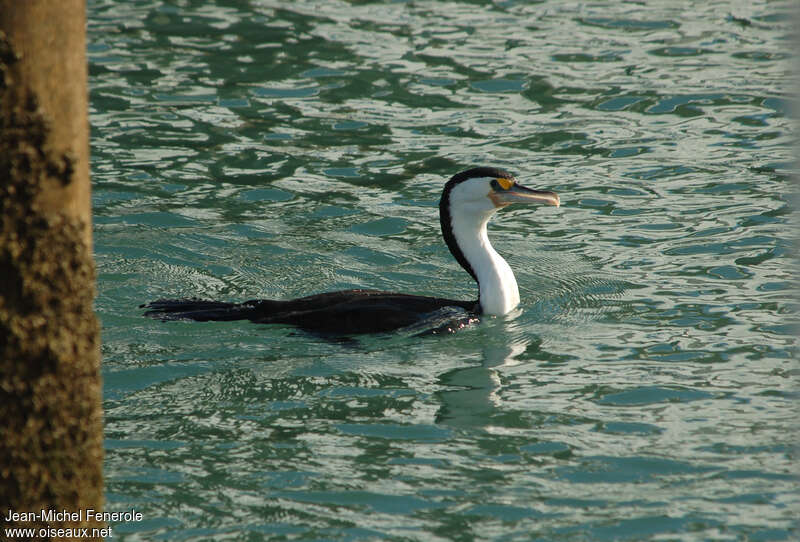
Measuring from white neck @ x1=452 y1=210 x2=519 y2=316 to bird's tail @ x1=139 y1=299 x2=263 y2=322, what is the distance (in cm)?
155

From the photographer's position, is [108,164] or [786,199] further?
[108,164]

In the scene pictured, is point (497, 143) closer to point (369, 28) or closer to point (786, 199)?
point (786, 199)

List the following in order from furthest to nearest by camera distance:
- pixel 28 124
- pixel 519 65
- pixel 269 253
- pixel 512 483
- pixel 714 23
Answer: pixel 714 23, pixel 519 65, pixel 269 253, pixel 512 483, pixel 28 124

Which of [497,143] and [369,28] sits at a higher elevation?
[369,28]

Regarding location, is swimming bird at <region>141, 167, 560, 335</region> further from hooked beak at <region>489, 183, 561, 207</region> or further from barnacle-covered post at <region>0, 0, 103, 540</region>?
barnacle-covered post at <region>0, 0, 103, 540</region>

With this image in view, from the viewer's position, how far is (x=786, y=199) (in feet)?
34.3

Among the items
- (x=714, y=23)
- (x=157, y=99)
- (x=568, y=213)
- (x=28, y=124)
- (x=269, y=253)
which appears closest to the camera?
(x=28, y=124)

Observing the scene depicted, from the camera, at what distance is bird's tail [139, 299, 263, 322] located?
7.90m

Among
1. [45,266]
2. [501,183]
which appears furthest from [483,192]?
[45,266]

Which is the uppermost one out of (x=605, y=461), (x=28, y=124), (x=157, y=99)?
(x=28, y=124)

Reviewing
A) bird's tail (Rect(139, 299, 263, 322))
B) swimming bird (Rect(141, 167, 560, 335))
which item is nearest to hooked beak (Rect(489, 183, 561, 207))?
swimming bird (Rect(141, 167, 560, 335))

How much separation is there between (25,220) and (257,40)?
441 inches

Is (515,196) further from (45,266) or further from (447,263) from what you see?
(45,266)

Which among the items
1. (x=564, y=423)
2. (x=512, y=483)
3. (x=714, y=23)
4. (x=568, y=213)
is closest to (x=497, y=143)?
(x=568, y=213)
